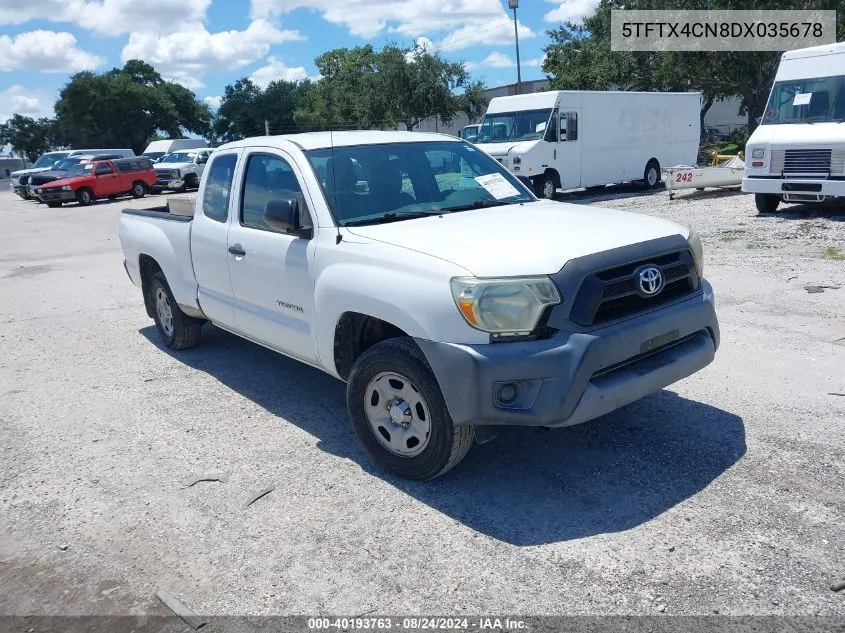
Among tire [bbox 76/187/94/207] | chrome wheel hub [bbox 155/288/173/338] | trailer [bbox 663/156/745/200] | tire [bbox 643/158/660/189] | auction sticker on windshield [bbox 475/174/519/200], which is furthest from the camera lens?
tire [bbox 76/187/94/207]

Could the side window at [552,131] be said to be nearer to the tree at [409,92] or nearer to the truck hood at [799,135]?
the truck hood at [799,135]

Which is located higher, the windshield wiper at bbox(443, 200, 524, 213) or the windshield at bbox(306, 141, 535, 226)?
the windshield at bbox(306, 141, 535, 226)

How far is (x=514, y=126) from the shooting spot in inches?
732

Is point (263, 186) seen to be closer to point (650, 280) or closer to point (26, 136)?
point (650, 280)

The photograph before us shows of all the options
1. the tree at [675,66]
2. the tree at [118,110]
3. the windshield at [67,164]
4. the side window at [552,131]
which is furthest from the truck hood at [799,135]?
the tree at [118,110]

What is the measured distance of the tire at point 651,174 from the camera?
21.2m

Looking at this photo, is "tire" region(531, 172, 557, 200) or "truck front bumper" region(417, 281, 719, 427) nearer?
"truck front bumper" region(417, 281, 719, 427)

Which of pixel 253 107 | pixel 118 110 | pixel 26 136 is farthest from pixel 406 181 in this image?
pixel 26 136

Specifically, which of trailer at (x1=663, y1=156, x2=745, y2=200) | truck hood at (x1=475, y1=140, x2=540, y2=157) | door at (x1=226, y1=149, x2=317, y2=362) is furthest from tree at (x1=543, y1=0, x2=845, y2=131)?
door at (x1=226, y1=149, x2=317, y2=362)

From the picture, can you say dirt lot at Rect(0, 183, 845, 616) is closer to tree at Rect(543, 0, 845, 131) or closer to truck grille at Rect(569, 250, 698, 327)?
truck grille at Rect(569, 250, 698, 327)

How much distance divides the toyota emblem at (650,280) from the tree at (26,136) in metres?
93.7

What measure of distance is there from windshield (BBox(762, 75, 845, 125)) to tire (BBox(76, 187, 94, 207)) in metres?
24.5

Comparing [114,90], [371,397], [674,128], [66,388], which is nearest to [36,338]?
[66,388]

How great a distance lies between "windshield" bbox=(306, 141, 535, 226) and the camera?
456 cm
